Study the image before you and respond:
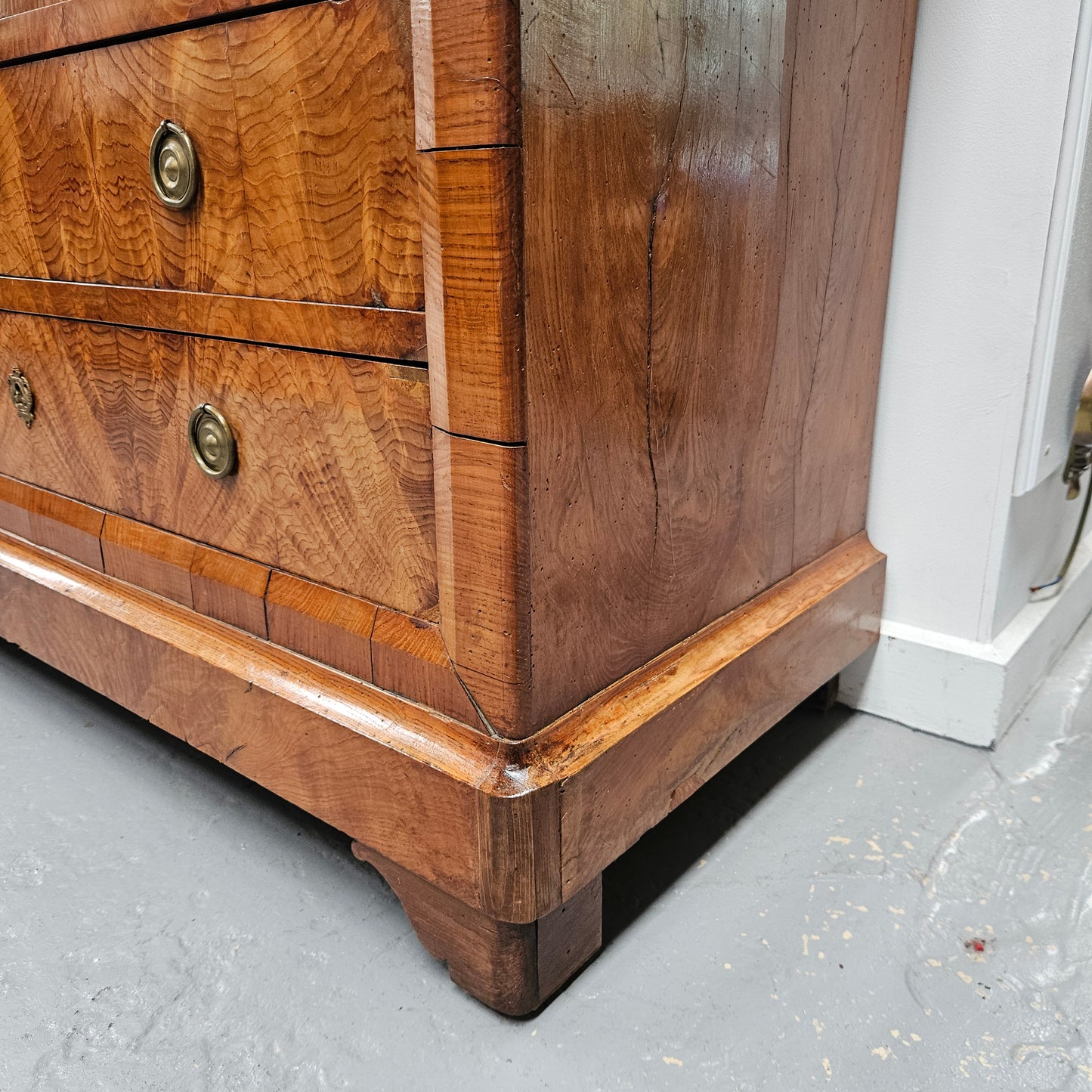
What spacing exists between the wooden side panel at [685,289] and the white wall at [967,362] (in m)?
0.05

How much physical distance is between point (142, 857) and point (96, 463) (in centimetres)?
37

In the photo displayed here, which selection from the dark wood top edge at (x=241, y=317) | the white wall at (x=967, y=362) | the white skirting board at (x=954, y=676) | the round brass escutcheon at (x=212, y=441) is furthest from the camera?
the white skirting board at (x=954, y=676)

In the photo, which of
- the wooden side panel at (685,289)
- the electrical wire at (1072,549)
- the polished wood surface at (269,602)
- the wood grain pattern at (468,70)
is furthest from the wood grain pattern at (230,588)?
the electrical wire at (1072,549)

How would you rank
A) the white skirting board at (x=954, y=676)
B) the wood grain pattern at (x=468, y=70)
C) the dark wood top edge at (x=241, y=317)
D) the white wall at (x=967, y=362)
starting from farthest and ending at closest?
the white skirting board at (x=954, y=676), the white wall at (x=967, y=362), the dark wood top edge at (x=241, y=317), the wood grain pattern at (x=468, y=70)

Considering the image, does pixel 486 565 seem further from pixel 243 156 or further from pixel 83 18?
pixel 83 18

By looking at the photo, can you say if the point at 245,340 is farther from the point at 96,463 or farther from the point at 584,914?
the point at 584,914

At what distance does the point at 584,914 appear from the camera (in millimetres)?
693

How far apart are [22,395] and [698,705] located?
747mm

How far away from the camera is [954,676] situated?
101 cm

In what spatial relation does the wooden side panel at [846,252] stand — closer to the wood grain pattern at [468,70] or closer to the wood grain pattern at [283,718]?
the wood grain pattern at [468,70]

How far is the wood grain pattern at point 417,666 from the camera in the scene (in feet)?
2.12

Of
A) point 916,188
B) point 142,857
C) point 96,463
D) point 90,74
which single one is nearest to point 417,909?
point 142,857

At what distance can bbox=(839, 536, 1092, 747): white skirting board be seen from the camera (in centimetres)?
100

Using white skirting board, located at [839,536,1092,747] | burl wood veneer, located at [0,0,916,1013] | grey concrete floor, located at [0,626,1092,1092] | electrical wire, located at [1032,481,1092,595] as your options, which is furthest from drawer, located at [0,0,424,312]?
electrical wire, located at [1032,481,1092,595]
